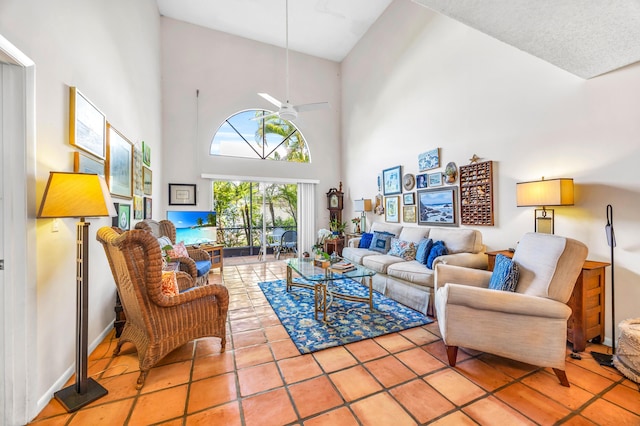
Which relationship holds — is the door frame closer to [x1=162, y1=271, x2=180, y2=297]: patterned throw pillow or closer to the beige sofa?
[x1=162, y1=271, x2=180, y2=297]: patterned throw pillow

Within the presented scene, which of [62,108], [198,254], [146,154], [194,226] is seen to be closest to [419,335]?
[198,254]

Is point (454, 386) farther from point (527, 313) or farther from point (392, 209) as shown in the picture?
point (392, 209)

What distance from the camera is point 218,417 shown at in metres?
1.53

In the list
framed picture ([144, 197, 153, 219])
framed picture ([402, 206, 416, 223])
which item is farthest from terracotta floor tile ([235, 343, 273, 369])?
framed picture ([402, 206, 416, 223])

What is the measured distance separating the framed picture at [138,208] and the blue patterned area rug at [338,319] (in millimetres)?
2101

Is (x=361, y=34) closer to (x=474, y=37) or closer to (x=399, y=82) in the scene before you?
(x=399, y=82)

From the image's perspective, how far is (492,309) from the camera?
1.87 metres

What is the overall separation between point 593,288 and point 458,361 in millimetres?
1411

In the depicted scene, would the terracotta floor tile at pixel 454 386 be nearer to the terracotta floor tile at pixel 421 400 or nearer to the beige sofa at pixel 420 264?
the terracotta floor tile at pixel 421 400

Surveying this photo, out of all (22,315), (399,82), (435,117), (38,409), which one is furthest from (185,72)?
(38,409)

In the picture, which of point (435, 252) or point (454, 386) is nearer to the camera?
point (454, 386)

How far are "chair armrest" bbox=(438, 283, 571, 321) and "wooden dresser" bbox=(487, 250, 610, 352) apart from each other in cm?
65

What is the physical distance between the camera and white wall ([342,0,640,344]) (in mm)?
2256

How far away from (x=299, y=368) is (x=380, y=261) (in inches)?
83.6
